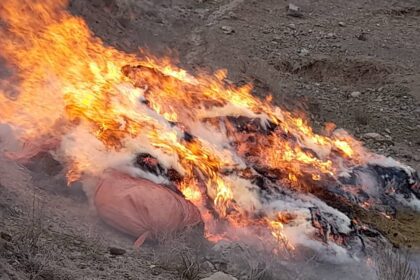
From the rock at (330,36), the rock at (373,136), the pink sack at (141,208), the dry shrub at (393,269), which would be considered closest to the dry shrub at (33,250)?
the pink sack at (141,208)

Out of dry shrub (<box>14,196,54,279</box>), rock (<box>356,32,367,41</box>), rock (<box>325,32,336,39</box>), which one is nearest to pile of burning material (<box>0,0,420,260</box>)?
dry shrub (<box>14,196,54,279</box>)

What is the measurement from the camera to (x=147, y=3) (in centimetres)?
1120

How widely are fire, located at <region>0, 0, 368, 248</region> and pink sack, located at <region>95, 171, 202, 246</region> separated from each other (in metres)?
0.35

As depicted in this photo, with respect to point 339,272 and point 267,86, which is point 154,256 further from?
point 267,86

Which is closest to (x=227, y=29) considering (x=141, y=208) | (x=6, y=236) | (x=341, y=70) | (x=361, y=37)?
(x=341, y=70)

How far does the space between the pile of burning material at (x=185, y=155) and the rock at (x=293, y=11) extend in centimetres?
617

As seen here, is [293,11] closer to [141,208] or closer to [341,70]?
[341,70]

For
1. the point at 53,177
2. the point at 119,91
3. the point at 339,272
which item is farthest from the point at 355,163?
the point at 53,177

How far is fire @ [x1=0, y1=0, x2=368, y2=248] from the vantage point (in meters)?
5.33

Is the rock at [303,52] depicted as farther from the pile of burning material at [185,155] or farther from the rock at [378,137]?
the pile of burning material at [185,155]

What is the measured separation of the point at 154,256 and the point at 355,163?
274 cm

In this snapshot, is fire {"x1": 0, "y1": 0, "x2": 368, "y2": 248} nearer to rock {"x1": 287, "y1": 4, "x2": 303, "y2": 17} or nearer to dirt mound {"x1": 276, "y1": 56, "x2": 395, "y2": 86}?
dirt mound {"x1": 276, "y1": 56, "x2": 395, "y2": 86}

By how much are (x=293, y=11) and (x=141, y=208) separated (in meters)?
8.98

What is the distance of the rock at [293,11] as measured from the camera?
1252 cm
